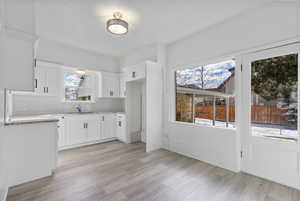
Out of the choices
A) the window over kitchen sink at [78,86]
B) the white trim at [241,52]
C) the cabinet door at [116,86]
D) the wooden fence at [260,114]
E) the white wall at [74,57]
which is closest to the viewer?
the white trim at [241,52]

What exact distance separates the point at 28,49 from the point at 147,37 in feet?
7.52

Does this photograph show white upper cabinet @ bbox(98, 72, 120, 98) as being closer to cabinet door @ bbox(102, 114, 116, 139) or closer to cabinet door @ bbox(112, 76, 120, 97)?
cabinet door @ bbox(112, 76, 120, 97)

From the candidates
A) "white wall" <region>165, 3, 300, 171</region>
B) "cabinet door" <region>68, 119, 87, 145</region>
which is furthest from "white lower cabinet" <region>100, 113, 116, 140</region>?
"white wall" <region>165, 3, 300, 171</region>

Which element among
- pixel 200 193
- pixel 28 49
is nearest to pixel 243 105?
pixel 200 193

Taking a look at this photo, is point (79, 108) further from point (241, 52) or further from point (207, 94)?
point (241, 52)

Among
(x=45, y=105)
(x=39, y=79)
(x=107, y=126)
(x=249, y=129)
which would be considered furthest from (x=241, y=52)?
(x=45, y=105)

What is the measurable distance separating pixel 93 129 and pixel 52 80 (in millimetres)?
1639

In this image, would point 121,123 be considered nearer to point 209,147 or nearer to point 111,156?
point 111,156

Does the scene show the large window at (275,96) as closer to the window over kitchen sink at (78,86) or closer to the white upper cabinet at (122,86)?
the white upper cabinet at (122,86)

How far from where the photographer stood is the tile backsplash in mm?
3402

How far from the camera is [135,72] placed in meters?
3.96

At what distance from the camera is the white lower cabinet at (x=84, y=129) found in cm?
356

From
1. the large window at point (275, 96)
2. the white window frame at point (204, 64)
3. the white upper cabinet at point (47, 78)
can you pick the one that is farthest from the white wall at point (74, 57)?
the large window at point (275, 96)

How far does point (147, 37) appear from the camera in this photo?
340 centimetres
